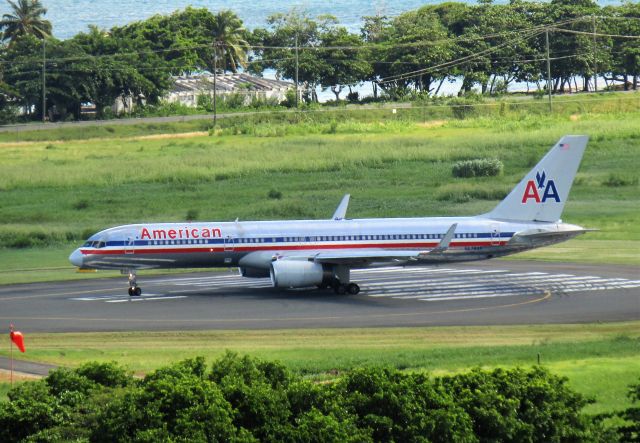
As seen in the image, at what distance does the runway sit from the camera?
53.2 metres

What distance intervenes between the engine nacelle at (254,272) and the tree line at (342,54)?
88144mm

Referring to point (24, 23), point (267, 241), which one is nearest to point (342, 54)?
point (24, 23)

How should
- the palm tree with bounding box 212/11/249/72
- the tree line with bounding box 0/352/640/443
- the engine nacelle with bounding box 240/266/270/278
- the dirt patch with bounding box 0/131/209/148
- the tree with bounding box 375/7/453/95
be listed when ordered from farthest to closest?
the palm tree with bounding box 212/11/249/72 → the tree with bounding box 375/7/453/95 → the dirt patch with bounding box 0/131/209/148 → the engine nacelle with bounding box 240/266/270/278 → the tree line with bounding box 0/352/640/443

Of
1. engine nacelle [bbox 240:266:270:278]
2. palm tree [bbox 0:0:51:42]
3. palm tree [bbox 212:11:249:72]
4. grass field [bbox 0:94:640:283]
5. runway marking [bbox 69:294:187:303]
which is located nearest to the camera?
runway marking [bbox 69:294:187:303]

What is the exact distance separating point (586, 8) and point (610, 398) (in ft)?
531

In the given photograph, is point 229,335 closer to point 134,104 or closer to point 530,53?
point 134,104

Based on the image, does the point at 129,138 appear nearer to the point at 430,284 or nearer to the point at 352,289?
the point at 430,284

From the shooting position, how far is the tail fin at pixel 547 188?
204 feet

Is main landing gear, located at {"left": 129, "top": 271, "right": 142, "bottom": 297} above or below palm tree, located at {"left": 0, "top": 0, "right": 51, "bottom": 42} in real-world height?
below

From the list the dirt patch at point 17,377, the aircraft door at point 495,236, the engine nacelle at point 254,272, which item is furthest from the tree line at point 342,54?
the dirt patch at point 17,377

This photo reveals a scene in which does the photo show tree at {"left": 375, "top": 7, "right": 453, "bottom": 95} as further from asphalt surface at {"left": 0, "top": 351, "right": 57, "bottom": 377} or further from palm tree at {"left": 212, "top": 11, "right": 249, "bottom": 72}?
asphalt surface at {"left": 0, "top": 351, "right": 57, "bottom": 377}

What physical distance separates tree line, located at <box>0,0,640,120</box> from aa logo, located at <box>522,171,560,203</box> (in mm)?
92081

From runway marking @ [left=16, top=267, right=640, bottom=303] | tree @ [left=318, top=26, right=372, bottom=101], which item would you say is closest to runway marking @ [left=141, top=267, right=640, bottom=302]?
runway marking @ [left=16, top=267, right=640, bottom=303]

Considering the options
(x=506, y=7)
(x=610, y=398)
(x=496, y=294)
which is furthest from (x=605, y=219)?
(x=506, y=7)
